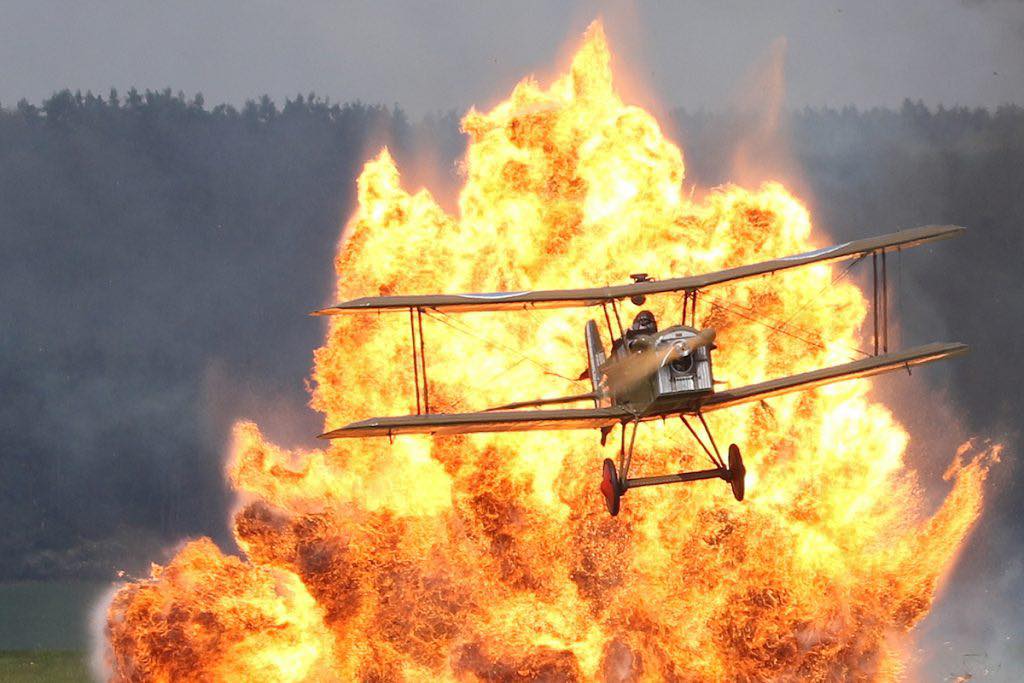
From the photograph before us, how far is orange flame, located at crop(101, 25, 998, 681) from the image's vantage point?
34031mm

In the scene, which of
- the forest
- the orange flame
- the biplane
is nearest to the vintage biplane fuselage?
the biplane

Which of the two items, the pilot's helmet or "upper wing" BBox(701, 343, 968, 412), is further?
the pilot's helmet

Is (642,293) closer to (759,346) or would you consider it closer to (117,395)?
(759,346)

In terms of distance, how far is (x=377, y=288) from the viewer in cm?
3591

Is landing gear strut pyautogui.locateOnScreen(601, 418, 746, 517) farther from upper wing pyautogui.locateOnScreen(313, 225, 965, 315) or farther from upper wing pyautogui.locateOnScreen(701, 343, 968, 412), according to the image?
upper wing pyautogui.locateOnScreen(313, 225, 965, 315)

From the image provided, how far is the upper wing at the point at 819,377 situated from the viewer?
3030cm

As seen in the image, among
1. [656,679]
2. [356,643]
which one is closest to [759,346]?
[656,679]

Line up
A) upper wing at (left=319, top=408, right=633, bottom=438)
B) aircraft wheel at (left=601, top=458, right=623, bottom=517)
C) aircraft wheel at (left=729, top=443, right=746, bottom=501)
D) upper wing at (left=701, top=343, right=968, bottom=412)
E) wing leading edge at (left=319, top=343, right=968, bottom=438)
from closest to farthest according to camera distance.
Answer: upper wing at (left=319, top=408, right=633, bottom=438), wing leading edge at (left=319, top=343, right=968, bottom=438), aircraft wheel at (left=601, top=458, right=623, bottom=517), upper wing at (left=701, top=343, right=968, bottom=412), aircraft wheel at (left=729, top=443, right=746, bottom=501)

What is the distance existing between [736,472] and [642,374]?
2733mm

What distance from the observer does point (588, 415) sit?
29.5 metres

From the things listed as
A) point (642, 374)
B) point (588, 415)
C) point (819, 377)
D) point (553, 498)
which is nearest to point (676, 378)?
point (642, 374)

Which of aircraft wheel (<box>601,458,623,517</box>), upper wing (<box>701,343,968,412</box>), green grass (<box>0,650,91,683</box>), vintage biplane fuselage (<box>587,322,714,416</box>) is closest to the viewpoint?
vintage biplane fuselage (<box>587,322,714,416</box>)

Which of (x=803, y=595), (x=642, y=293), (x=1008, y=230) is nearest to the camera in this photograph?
(x=642, y=293)

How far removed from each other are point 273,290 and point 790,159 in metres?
25.2
